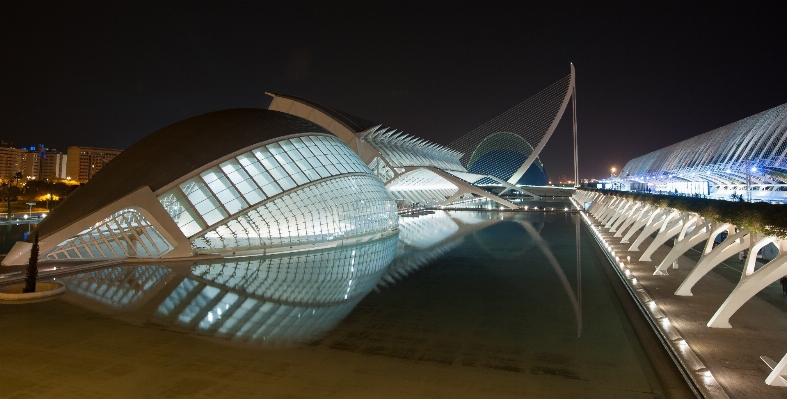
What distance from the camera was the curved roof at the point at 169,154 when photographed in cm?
1905

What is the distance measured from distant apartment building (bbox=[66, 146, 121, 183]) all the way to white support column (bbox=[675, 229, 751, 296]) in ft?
462

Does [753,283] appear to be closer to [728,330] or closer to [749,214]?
[728,330]

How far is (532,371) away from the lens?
7609mm

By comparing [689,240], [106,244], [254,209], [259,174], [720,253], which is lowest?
[720,253]

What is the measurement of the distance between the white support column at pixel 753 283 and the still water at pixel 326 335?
1870 mm

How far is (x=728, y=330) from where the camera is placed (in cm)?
940

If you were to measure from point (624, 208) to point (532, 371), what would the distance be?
23909mm

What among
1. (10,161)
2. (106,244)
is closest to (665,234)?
(106,244)

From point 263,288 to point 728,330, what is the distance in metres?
11.7

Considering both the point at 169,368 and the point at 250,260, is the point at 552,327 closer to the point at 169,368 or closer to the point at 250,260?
the point at 169,368

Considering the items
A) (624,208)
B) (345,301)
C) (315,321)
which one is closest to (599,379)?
(315,321)

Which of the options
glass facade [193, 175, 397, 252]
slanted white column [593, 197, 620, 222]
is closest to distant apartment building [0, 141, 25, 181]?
glass facade [193, 175, 397, 252]

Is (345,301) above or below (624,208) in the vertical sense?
below

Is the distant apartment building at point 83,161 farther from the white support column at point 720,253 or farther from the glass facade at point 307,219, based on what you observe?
the white support column at point 720,253
